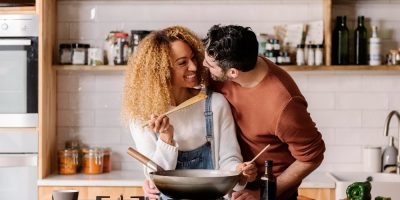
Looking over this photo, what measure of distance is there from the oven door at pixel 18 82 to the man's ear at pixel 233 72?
7.42 ft

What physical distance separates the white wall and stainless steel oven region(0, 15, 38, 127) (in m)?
0.38

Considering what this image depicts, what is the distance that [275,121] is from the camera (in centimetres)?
312

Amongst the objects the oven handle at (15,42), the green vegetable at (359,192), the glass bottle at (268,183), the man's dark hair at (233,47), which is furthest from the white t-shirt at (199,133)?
the oven handle at (15,42)

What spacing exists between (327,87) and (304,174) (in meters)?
2.12

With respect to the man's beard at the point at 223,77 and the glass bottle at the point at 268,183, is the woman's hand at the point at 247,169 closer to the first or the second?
the glass bottle at the point at 268,183

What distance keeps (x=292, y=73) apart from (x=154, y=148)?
2.13 meters

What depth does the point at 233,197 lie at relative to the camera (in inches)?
120

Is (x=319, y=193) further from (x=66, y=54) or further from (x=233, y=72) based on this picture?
(x=66, y=54)

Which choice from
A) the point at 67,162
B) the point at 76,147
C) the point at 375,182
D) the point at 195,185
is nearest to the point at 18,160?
the point at 67,162

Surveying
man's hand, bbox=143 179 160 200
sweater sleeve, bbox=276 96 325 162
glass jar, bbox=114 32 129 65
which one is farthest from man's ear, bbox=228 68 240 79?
glass jar, bbox=114 32 129 65

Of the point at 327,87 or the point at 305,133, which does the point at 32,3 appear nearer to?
the point at 327,87

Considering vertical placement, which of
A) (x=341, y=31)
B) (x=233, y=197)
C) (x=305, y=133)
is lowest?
(x=233, y=197)

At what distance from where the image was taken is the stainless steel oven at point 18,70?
4969 mm

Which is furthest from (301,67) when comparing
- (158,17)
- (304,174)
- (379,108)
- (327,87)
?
(304,174)
